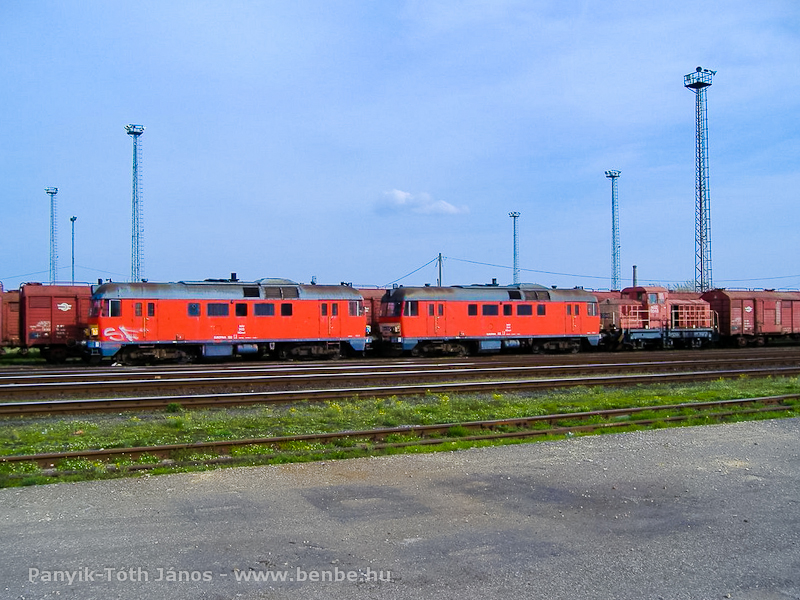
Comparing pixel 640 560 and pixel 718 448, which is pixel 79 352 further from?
pixel 640 560

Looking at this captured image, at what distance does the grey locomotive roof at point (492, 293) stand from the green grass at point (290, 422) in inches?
529

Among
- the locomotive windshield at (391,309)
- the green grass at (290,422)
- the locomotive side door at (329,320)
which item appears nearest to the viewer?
the green grass at (290,422)

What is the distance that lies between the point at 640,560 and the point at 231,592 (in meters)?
3.67

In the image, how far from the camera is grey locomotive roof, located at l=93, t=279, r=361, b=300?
2823cm

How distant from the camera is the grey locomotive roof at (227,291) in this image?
28234 mm

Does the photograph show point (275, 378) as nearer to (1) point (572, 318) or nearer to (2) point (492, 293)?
(2) point (492, 293)

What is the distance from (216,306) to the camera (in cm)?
2947

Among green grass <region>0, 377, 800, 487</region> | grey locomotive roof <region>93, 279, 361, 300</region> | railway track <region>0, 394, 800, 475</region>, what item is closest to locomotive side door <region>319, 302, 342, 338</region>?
grey locomotive roof <region>93, 279, 361, 300</region>

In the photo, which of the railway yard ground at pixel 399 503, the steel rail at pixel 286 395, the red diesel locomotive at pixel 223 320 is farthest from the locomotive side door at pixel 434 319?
the railway yard ground at pixel 399 503

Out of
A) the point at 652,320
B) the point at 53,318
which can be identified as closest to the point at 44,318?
the point at 53,318

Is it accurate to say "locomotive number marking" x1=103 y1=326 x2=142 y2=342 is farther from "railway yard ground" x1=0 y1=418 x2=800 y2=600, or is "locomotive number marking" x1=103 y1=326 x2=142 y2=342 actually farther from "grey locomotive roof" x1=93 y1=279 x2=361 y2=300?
"railway yard ground" x1=0 y1=418 x2=800 y2=600

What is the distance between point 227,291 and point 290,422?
1693 cm

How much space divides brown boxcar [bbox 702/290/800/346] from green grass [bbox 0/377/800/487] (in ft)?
75.9

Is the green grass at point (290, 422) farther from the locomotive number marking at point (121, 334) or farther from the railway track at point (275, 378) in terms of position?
the locomotive number marking at point (121, 334)
